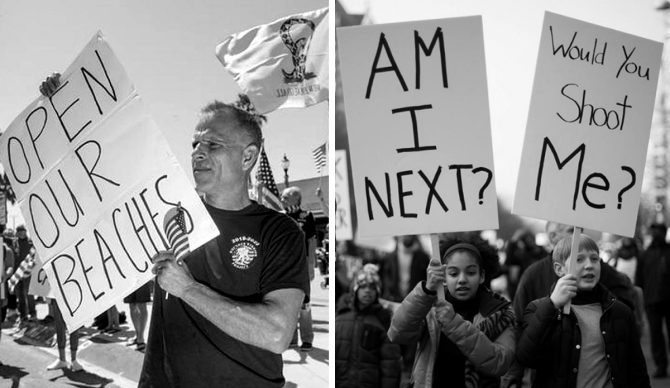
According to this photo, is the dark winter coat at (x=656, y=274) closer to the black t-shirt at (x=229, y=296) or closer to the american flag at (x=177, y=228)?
the black t-shirt at (x=229, y=296)

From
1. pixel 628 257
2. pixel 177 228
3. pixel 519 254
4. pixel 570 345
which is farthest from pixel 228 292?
pixel 519 254

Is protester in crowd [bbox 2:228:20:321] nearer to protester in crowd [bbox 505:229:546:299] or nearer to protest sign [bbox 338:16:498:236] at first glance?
protest sign [bbox 338:16:498:236]

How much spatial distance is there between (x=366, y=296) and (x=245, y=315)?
5.79 ft

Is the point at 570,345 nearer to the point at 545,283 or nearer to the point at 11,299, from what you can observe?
the point at 545,283

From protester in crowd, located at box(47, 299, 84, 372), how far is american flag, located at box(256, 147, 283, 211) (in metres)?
1.01

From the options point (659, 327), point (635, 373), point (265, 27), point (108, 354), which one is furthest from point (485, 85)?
point (659, 327)

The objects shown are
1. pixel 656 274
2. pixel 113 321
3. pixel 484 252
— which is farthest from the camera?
pixel 656 274

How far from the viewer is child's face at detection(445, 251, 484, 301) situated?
4.11m

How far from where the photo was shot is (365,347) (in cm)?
525

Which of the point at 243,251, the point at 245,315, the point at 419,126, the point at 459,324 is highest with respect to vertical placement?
the point at 419,126

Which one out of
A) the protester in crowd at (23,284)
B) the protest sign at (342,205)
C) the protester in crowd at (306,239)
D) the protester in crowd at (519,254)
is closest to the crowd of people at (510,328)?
the protester in crowd at (306,239)

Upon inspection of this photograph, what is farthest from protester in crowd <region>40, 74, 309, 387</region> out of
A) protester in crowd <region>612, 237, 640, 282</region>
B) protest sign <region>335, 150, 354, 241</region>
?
protester in crowd <region>612, 237, 640, 282</region>

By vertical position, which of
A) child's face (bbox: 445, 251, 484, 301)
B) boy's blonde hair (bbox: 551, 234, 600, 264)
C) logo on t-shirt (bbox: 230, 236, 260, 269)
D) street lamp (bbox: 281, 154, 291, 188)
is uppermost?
street lamp (bbox: 281, 154, 291, 188)

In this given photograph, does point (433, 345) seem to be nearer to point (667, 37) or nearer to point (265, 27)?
point (265, 27)
